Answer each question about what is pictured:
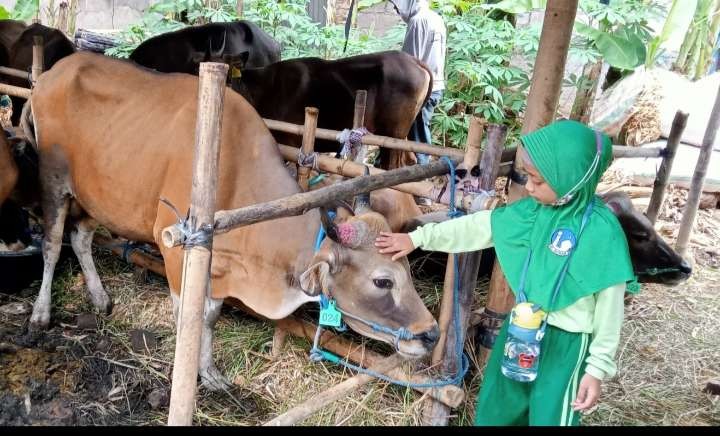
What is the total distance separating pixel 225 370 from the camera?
4.14 metres

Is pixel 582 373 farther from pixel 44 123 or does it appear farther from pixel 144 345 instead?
pixel 44 123

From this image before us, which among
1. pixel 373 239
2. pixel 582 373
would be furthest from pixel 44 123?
pixel 582 373

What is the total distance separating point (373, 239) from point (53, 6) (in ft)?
41.4

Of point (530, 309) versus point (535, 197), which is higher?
point (535, 197)

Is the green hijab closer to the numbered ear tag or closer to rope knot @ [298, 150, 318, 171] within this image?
the numbered ear tag

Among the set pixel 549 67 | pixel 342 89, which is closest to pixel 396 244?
pixel 549 67

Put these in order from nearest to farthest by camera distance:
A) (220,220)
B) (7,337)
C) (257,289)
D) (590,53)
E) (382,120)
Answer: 1. (220,220)
2. (257,289)
3. (7,337)
4. (382,120)
5. (590,53)

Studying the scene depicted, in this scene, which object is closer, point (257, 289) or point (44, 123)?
point (257, 289)

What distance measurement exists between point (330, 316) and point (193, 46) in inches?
256

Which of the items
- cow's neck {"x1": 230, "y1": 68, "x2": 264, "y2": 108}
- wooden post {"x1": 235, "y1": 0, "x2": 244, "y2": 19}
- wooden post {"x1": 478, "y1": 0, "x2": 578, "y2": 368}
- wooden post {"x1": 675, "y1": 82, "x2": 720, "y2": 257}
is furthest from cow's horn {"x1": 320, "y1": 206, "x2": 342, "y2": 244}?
wooden post {"x1": 235, "y1": 0, "x2": 244, "y2": 19}

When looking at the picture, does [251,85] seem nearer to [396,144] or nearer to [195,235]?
[396,144]

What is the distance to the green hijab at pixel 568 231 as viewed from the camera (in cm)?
232

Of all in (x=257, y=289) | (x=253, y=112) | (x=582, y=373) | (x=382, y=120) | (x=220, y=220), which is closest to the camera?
(x=220, y=220)

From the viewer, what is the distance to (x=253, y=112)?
394 centimetres
